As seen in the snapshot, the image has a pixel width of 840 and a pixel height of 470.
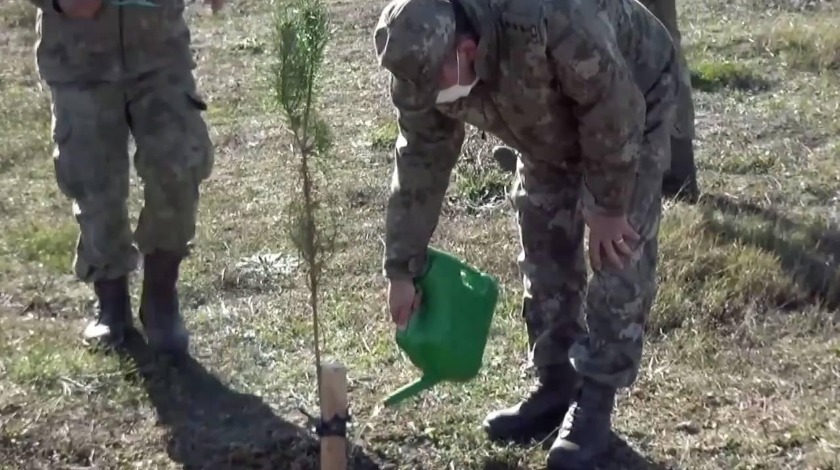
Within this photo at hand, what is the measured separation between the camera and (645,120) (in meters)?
3.00

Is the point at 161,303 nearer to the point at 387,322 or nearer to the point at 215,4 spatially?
the point at 387,322

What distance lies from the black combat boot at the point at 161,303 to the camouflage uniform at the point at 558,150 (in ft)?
3.64

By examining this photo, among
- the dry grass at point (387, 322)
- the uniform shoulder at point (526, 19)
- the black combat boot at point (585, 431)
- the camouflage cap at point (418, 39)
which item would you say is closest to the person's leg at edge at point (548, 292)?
the dry grass at point (387, 322)

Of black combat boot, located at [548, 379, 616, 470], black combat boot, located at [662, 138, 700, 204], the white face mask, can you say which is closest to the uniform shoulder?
the white face mask

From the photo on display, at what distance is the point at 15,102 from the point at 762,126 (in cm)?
426

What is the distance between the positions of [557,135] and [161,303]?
1557mm

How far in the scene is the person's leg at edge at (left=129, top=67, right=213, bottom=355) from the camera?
3850 millimetres

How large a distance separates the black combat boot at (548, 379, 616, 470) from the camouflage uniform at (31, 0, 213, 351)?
1.36 metres

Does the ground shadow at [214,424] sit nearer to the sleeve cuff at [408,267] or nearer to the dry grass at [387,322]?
the dry grass at [387,322]

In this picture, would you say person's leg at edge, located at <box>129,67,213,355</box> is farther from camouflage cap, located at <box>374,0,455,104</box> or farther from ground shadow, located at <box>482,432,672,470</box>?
camouflage cap, located at <box>374,0,455,104</box>

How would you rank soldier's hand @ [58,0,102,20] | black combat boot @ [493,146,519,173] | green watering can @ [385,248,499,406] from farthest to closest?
black combat boot @ [493,146,519,173]
soldier's hand @ [58,0,102,20]
green watering can @ [385,248,499,406]

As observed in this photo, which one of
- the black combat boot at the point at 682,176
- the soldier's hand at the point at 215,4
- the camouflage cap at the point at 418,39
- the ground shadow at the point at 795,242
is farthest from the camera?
the black combat boot at the point at 682,176

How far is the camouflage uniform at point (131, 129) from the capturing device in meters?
3.83

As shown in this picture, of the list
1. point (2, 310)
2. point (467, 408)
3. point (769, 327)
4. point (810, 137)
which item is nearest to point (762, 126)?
point (810, 137)
